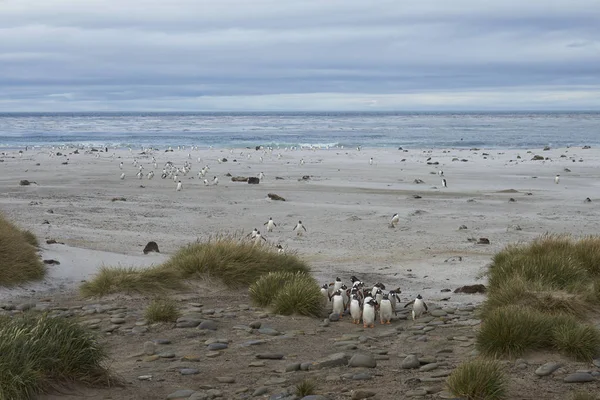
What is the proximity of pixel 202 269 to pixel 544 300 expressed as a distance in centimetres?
535

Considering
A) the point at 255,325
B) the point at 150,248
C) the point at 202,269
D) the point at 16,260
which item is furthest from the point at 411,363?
the point at 150,248

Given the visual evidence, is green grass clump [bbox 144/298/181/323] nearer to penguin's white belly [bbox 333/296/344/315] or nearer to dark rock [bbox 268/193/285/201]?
penguin's white belly [bbox 333/296/344/315]

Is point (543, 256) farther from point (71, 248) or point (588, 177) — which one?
point (588, 177)

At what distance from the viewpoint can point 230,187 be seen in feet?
91.7

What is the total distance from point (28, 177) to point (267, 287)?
76.2 feet

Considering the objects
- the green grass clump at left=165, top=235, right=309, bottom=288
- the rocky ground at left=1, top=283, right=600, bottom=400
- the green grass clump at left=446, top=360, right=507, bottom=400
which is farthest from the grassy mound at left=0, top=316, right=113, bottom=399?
the green grass clump at left=165, top=235, right=309, bottom=288

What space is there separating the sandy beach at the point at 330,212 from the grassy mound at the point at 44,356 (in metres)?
4.87

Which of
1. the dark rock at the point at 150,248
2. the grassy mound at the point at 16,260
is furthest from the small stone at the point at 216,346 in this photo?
the dark rock at the point at 150,248

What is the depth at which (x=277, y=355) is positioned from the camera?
27.7 feet

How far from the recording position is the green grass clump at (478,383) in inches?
257

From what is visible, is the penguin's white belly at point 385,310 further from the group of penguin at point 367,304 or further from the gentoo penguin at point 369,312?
the gentoo penguin at point 369,312

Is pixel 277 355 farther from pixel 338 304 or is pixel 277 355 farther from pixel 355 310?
pixel 338 304

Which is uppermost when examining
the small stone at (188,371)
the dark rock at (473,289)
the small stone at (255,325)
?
the small stone at (188,371)

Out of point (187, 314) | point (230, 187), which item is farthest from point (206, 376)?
point (230, 187)
